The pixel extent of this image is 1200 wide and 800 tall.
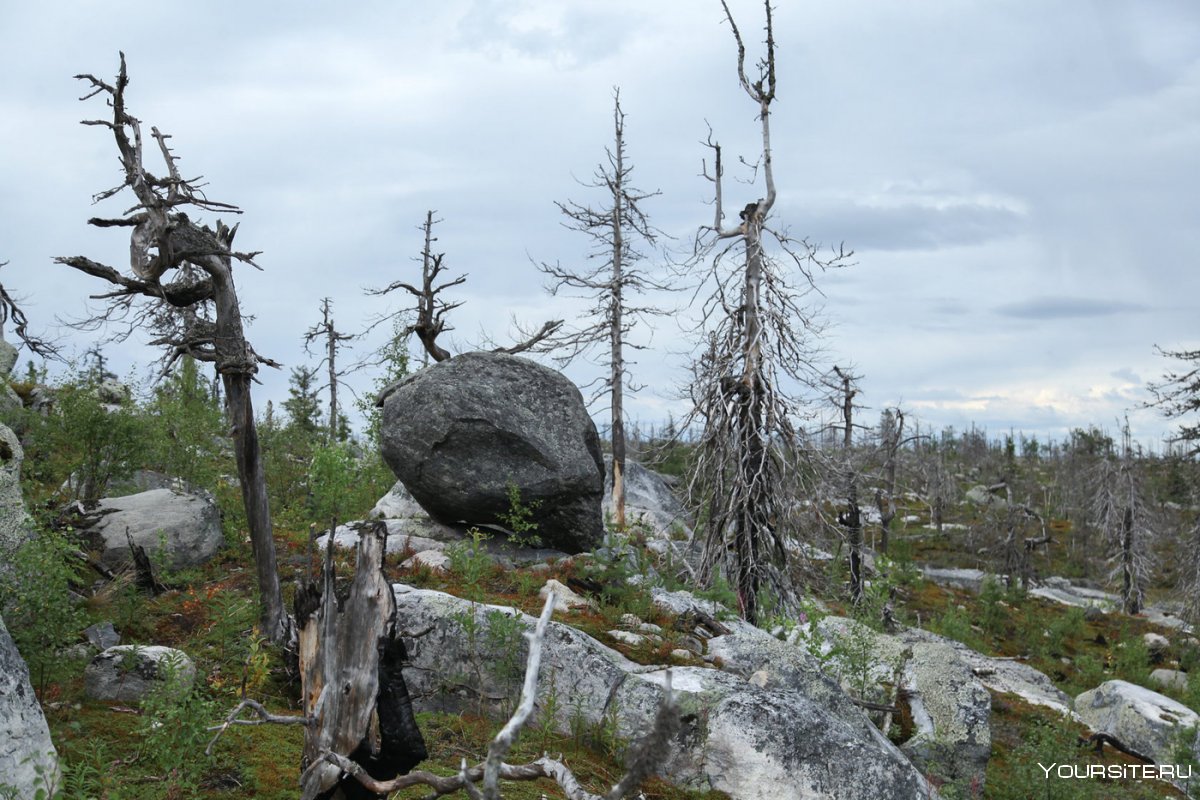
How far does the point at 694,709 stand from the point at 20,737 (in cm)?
487

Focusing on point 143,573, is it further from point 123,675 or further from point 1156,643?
point 1156,643

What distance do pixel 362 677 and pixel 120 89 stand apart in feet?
21.7

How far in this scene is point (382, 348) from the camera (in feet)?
67.9

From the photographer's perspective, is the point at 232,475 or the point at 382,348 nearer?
the point at 232,475

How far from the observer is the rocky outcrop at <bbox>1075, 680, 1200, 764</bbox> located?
47.6ft

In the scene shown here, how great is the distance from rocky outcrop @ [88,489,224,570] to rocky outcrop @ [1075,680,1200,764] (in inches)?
564

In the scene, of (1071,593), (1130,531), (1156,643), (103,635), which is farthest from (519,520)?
(1071,593)

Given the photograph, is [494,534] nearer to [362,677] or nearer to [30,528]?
[30,528]

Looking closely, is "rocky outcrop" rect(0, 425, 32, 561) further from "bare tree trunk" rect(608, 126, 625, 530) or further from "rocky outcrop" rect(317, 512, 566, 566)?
"bare tree trunk" rect(608, 126, 625, 530)

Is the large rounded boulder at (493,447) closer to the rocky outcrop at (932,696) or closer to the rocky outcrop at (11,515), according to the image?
the rocky outcrop at (932,696)

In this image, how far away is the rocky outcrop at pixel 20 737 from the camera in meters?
4.83

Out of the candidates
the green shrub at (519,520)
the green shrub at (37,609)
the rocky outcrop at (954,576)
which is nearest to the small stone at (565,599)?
the green shrub at (519,520)

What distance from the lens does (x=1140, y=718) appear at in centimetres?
1548

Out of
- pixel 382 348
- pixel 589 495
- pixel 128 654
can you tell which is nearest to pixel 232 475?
pixel 382 348
